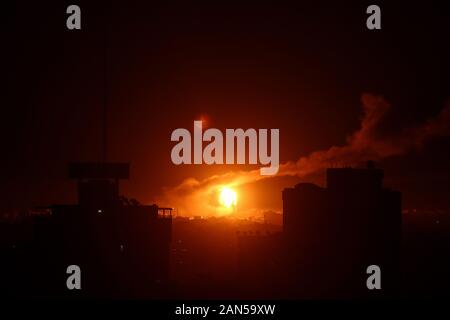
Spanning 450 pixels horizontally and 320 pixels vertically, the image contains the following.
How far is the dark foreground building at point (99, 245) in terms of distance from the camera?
103 m

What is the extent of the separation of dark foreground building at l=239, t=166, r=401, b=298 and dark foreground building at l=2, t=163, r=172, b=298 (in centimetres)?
3193

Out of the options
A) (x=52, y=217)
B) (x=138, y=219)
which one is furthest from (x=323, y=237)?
(x=52, y=217)

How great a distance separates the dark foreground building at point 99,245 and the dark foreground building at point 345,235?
3193 centimetres

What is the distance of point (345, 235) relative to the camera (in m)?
120

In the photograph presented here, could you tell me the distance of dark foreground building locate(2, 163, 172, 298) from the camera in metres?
103

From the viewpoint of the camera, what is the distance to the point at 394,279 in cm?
11825

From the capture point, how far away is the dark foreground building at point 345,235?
117 meters

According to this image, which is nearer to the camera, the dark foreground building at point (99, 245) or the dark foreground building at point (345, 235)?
the dark foreground building at point (99, 245)

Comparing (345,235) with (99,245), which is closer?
(99,245)

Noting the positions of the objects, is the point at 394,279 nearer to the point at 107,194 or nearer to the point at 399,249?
the point at 399,249

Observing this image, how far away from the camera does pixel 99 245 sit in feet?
344

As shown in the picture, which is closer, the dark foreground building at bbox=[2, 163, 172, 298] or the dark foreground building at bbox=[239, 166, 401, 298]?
the dark foreground building at bbox=[2, 163, 172, 298]

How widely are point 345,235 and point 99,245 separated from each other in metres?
53.6

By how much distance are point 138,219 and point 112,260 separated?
977cm
